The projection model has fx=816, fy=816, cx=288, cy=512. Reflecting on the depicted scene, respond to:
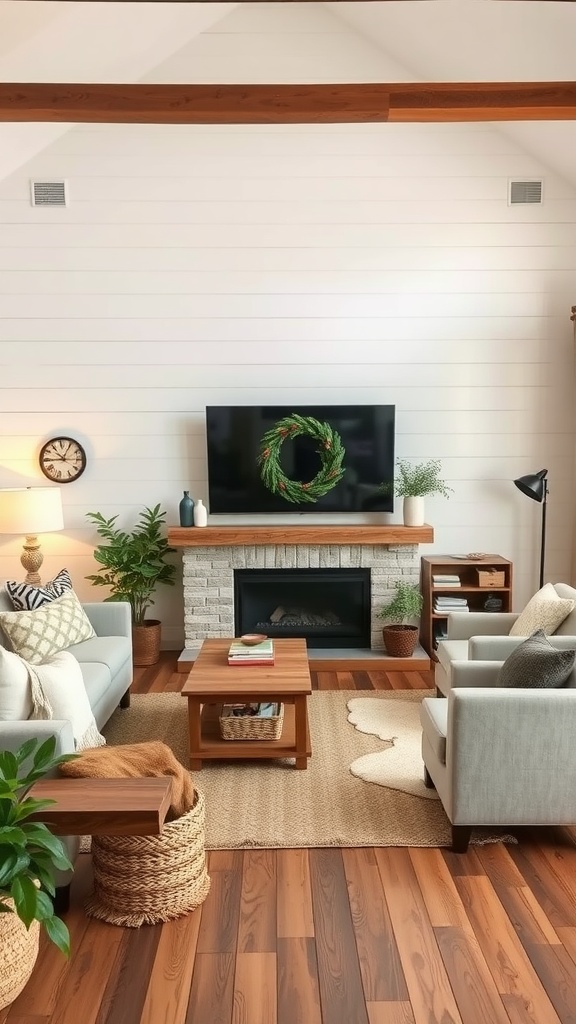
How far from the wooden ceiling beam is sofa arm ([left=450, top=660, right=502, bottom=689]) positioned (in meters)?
2.77

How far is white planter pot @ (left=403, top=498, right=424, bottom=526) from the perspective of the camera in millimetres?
5574

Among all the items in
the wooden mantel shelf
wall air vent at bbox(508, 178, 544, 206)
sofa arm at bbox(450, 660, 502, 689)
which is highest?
wall air vent at bbox(508, 178, 544, 206)

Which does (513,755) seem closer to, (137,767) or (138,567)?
(137,767)

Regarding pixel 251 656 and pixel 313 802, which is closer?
pixel 313 802

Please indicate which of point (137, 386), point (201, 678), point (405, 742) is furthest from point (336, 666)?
point (137, 386)

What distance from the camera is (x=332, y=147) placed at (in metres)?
5.64

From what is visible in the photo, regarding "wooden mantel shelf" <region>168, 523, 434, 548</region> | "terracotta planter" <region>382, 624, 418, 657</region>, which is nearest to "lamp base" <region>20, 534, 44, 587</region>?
"wooden mantel shelf" <region>168, 523, 434, 548</region>

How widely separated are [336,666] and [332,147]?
11.7 ft

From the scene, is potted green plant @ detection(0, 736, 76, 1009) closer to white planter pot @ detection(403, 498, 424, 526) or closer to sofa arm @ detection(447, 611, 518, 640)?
sofa arm @ detection(447, 611, 518, 640)

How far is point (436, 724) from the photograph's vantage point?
3260mm

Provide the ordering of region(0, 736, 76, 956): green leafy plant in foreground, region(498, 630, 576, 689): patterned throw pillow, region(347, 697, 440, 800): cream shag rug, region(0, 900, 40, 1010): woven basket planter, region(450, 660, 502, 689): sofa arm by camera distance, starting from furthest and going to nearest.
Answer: region(347, 697, 440, 800): cream shag rug
region(450, 660, 502, 689): sofa arm
region(498, 630, 576, 689): patterned throw pillow
region(0, 900, 40, 1010): woven basket planter
region(0, 736, 76, 956): green leafy plant in foreground

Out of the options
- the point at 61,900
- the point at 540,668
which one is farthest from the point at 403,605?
the point at 61,900

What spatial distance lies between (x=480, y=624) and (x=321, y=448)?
5.74 ft

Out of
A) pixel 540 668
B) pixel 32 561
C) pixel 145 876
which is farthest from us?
pixel 32 561
